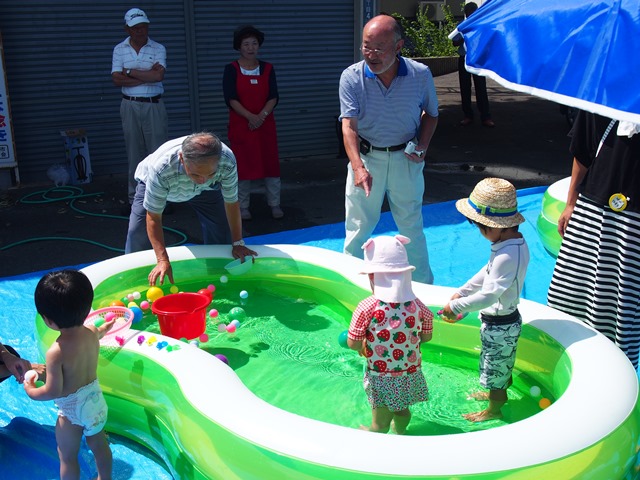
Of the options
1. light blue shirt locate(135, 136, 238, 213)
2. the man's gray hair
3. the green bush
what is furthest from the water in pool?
the green bush

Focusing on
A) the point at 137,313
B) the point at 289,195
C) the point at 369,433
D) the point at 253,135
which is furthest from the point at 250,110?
the point at 369,433

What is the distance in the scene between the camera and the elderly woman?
21.4ft

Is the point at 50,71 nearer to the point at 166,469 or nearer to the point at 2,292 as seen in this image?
the point at 2,292

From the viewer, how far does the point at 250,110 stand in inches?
264

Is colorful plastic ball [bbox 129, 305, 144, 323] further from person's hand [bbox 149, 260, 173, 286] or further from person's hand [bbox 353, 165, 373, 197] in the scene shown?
person's hand [bbox 353, 165, 373, 197]

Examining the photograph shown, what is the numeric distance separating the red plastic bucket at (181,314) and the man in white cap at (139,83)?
293 centimetres

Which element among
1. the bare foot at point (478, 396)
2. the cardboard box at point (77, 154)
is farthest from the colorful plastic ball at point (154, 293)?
the cardboard box at point (77, 154)

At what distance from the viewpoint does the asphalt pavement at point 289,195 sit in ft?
20.4

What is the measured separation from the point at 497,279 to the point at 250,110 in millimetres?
3989

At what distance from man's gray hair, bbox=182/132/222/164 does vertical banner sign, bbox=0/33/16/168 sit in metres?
4.53

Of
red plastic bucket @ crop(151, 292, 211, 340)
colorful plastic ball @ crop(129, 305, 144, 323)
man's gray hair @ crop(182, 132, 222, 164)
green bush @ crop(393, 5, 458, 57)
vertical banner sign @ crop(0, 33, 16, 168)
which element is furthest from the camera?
Result: green bush @ crop(393, 5, 458, 57)

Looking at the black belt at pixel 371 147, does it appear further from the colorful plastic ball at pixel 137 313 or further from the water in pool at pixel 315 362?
the colorful plastic ball at pixel 137 313

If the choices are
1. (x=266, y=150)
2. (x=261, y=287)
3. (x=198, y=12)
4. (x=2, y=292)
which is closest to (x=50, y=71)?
(x=198, y=12)

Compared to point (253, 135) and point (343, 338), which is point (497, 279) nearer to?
point (343, 338)
